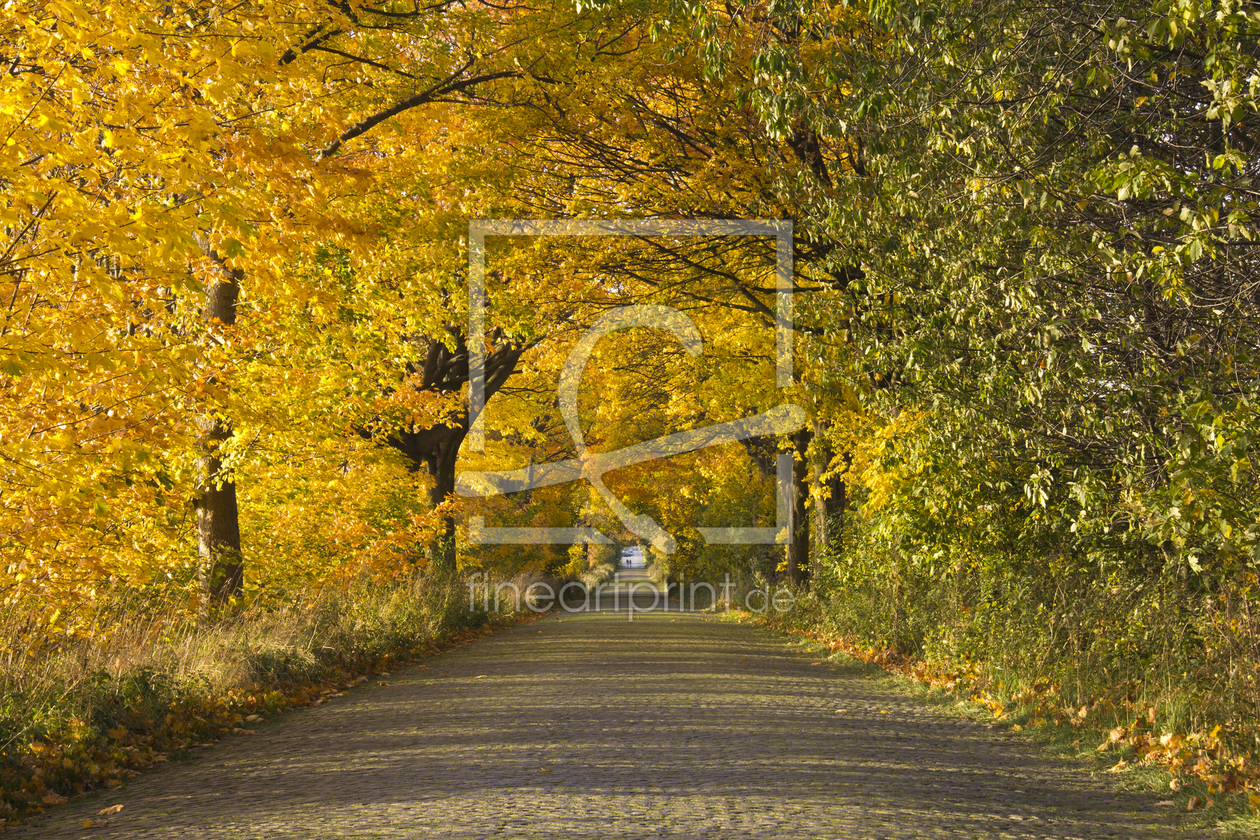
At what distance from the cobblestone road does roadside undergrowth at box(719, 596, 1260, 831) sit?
1.12 ft

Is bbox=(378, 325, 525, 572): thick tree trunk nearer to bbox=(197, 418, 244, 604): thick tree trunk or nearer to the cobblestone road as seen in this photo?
bbox=(197, 418, 244, 604): thick tree trunk

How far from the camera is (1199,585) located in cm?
901

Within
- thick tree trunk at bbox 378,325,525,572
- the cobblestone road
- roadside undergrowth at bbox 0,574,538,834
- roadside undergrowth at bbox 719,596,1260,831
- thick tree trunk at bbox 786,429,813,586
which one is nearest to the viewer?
the cobblestone road

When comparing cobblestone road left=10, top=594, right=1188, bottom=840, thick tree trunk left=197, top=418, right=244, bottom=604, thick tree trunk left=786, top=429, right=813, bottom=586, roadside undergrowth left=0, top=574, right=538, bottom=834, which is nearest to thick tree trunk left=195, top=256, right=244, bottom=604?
thick tree trunk left=197, top=418, right=244, bottom=604

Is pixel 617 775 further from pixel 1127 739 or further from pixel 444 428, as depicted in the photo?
pixel 444 428

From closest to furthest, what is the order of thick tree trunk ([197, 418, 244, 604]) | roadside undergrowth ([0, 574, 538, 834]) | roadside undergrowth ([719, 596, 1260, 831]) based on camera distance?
roadside undergrowth ([719, 596, 1260, 831]) → roadside undergrowth ([0, 574, 538, 834]) → thick tree trunk ([197, 418, 244, 604])

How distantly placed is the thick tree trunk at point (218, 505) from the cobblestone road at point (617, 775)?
→ 7.88ft

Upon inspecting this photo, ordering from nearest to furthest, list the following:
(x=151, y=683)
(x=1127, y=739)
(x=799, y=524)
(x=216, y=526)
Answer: (x=1127, y=739) < (x=151, y=683) < (x=216, y=526) < (x=799, y=524)

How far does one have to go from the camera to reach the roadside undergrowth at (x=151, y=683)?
24.1ft

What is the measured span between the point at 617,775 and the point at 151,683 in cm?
438

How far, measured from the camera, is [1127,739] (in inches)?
336

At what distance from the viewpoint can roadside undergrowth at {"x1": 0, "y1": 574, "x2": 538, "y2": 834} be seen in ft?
24.1

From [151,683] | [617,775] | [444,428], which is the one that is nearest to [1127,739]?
[617,775]

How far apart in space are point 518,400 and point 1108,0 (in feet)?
86.3
